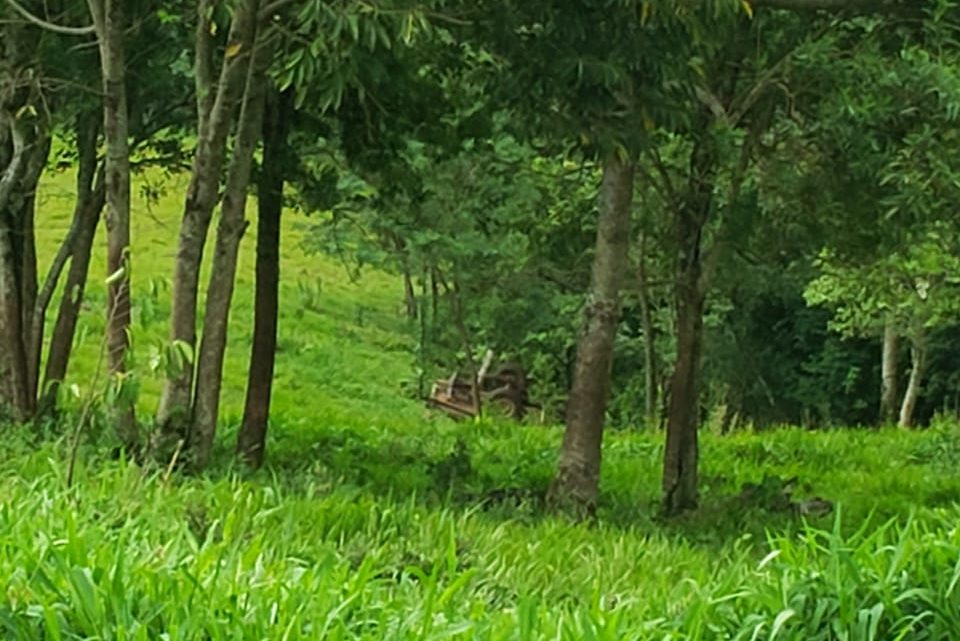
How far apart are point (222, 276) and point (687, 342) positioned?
3154mm

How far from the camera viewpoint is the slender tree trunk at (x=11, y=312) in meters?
8.02

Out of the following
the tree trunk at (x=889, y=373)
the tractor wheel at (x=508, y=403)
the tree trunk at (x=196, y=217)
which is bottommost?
the tractor wheel at (x=508, y=403)

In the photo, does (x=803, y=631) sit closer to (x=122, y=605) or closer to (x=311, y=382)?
(x=122, y=605)

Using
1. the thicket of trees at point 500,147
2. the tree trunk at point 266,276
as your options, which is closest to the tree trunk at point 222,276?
the thicket of trees at point 500,147

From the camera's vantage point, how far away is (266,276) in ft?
27.2

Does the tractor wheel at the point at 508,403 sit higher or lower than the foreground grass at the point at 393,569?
lower

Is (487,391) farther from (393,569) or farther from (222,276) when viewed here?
(393,569)

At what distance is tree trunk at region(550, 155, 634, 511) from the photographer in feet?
23.7

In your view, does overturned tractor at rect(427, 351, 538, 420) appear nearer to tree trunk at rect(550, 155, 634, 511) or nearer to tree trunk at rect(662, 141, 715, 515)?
tree trunk at rect(662, 141, 715, 515)

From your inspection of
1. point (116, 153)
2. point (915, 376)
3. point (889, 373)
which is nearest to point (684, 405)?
point (116, 153)

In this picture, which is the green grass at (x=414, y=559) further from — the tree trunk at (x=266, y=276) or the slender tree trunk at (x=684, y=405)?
the tree trunk at (x=266, y=276)

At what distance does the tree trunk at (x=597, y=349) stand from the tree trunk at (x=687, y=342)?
3.61 feet

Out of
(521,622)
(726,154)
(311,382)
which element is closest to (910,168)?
(726,154)

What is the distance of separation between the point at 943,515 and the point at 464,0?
3.09 metres
